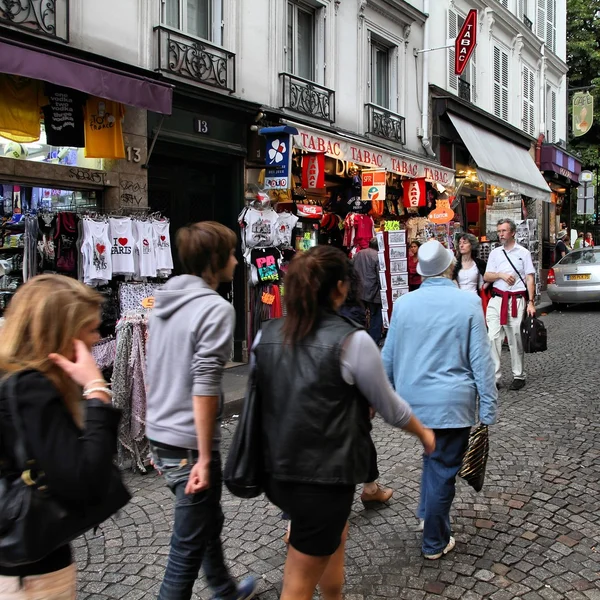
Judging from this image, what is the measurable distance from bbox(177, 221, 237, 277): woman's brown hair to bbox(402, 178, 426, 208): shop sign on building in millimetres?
10121

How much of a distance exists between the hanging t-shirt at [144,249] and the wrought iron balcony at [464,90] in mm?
10878

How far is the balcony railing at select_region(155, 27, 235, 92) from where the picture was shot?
789cm

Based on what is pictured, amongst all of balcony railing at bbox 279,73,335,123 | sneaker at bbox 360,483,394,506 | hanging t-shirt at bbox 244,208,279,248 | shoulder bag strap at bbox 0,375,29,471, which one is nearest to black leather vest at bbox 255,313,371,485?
shoulder bag strap at bbox 0,375,29,471

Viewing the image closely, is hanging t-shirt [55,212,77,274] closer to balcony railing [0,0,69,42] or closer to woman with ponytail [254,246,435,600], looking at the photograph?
balcony railing [0,0,69,42]

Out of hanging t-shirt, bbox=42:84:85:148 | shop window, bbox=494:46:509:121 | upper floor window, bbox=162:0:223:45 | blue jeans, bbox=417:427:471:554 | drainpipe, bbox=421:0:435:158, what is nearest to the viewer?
blue jeans, bbox=417:427:471:554

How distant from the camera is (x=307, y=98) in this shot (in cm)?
1036

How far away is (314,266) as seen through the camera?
2258mm

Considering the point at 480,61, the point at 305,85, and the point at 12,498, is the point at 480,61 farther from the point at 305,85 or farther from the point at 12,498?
the point at 12,498

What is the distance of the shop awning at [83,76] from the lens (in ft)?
17.3

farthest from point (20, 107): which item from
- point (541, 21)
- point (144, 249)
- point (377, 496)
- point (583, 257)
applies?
point (541, 21)

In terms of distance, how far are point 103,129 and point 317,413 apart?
5.73 metres

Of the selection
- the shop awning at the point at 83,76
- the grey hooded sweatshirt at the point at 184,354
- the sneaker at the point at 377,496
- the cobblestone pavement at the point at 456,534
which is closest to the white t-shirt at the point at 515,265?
the cobblestone pavement at the point at 456,534

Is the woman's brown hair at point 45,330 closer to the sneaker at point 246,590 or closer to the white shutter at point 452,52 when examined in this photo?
the sneaker at point 246,590

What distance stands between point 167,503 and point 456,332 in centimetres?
238
